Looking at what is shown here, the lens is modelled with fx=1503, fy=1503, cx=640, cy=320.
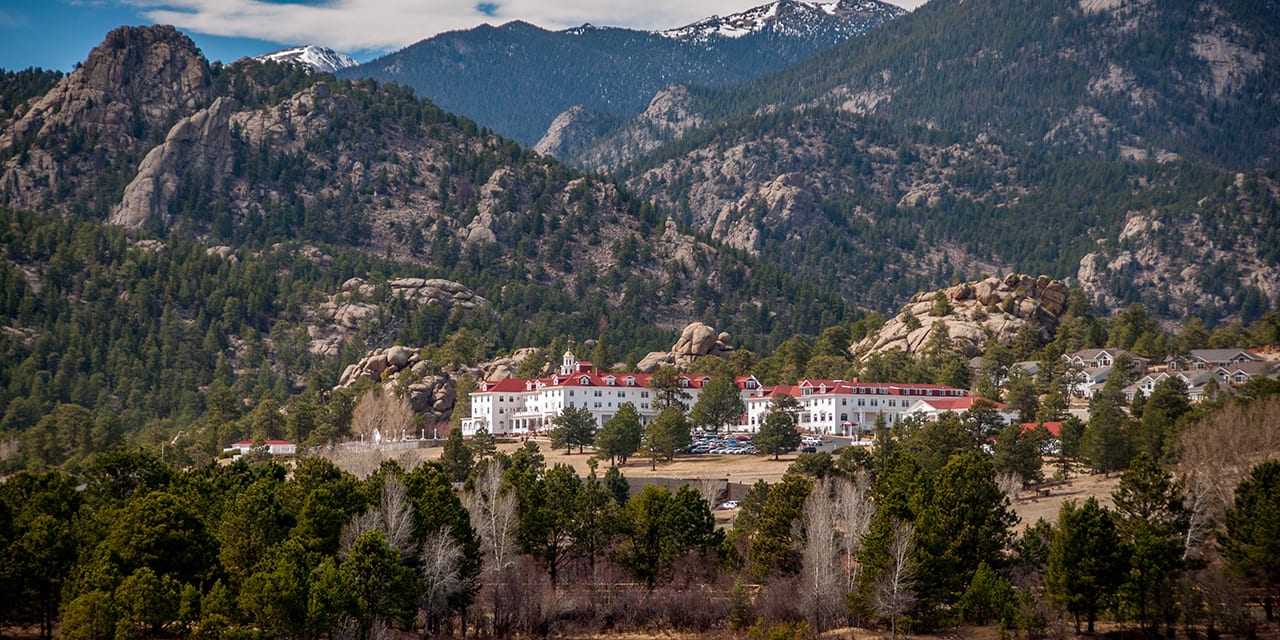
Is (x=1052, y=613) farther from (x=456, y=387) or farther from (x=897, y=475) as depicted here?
(x=456, y=387)

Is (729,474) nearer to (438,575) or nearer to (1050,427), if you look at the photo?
(1050,427)

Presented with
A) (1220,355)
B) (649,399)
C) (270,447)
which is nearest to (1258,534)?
(649,399)

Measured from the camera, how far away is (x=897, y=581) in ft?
290

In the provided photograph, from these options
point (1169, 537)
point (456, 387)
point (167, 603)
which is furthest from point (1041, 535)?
point (456, 387)

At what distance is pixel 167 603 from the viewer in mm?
77812

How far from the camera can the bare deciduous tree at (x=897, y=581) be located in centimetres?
8819

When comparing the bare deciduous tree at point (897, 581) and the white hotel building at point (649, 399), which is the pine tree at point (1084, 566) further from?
the white hotel building at point (649, 399)

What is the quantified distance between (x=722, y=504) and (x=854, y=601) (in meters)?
35.2

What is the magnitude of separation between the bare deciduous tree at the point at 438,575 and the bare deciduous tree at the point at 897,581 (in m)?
24.7

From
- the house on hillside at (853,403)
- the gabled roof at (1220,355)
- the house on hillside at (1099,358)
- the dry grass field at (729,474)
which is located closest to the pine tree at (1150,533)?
the dry grass field at (729,474)

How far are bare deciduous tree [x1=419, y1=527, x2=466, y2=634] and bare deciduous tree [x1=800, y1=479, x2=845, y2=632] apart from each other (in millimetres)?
20660

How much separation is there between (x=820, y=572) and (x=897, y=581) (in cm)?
480

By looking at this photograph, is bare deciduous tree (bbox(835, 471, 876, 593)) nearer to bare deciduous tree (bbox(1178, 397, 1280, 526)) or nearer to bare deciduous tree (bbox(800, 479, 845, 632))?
bare deciduous tree (bbox(800, 479, 845, 632))

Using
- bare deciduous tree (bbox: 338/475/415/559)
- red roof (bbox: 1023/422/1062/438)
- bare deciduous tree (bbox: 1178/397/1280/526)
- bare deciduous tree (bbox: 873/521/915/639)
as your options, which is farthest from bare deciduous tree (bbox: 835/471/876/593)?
red roof (bbox: 1023/422/1062/438)
